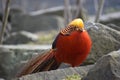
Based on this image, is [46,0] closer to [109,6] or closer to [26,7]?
[26,7]

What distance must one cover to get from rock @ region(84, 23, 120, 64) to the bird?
346mm

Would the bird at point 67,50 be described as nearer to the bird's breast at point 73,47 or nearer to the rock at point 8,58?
the bird's breast at point 73,47

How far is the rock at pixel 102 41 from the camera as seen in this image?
3.45 m

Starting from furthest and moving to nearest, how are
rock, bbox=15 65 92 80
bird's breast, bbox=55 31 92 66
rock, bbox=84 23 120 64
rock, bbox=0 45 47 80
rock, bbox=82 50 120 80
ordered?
rock, bbox=0 45 47 80
rock, bbox=84 23 120 64
bird's breast, bbox=55 31 92 66
rock, bbox=15 65 92 80
rock, bbox=82 50 120 80

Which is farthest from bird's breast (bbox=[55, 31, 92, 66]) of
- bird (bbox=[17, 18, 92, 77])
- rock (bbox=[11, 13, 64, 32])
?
rock (bbox=[11, 13, 64, 32])

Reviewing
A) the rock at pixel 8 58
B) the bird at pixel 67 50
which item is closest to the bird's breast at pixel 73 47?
the bird at pixel 67 50

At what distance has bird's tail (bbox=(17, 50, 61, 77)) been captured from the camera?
3133mm

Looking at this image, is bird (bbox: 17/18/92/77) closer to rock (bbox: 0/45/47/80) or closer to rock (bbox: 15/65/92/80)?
rock (bbox: 15/65/92/80)

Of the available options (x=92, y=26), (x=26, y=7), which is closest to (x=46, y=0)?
(x=26, y=7)

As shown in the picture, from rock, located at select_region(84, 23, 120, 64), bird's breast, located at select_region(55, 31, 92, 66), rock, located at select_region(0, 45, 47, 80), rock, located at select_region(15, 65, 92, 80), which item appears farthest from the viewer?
rock, located at select_region(0, 45, 47, 80)

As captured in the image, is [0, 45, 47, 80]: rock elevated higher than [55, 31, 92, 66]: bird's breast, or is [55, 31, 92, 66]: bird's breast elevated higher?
[55, 31, 92, 66]: bird's breast

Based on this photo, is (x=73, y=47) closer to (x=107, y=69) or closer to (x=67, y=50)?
(x=67, y=50)

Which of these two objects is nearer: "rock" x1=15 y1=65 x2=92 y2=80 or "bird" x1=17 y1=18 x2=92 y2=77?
"rock" x1=15 y1=65 x2=92 y2=80

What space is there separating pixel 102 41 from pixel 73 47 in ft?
1.70
